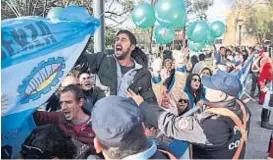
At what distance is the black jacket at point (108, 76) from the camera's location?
3.74 metres

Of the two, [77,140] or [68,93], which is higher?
[68,93]

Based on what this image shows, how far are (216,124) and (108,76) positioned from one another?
4.35 feet

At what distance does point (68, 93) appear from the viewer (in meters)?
3.03

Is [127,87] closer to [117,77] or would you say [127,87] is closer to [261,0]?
[117,77]

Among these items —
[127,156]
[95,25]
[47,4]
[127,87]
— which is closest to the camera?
[127,156]

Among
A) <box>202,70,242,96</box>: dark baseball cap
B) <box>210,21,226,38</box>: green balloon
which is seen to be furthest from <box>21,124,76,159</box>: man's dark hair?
<box>210,21,226,38</box>: green balloon

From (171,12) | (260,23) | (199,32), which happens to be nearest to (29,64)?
(171,12)

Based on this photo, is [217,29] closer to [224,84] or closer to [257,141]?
[257,141]

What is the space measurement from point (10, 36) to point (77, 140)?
0.73 m

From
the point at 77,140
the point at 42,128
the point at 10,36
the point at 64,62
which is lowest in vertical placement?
the point at 77,140

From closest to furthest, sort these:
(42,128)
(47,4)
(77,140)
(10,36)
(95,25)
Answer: (42,128)
(10,36)
(77,140)
(95,25)
(47,4)

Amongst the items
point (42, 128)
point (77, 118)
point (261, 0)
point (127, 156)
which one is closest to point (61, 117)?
point (77, 118)

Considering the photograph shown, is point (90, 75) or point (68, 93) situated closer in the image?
point (68, 93)

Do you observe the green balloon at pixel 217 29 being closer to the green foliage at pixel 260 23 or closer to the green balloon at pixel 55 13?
the green balloon at pixel 55 13
